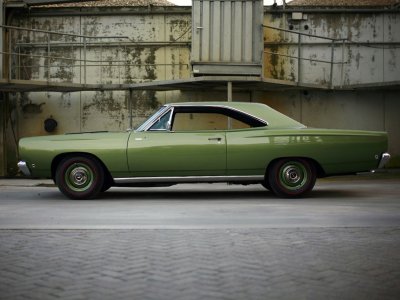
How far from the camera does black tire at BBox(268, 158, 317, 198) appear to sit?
9.16m

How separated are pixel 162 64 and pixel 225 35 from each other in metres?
2.25

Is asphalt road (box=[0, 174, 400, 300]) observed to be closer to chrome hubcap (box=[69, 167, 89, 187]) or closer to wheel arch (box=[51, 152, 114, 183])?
chrome hubcap (box=[69, 167, 89, 187])

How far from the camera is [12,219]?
7.25 m

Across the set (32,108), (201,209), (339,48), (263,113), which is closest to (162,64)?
(32,108)

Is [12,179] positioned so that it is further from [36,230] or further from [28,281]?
[28,281]

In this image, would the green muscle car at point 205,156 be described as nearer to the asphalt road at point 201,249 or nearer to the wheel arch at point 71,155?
the wheel arch at point 71,155

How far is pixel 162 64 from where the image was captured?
15500 mm

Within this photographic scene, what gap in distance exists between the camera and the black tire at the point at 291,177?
30.0ft

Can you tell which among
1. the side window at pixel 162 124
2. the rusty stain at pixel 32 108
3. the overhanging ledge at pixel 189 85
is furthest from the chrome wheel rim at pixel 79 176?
the rusty stain at pixel 32 108

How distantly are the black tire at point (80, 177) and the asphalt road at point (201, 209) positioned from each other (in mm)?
177

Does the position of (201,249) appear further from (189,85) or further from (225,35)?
(189,85)

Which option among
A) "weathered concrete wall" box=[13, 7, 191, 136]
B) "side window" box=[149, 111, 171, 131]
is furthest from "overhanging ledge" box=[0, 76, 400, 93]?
"side window" box=[149, 111, 171, 131]

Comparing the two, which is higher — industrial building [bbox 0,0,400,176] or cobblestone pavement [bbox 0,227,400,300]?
industrial building [bbox 0,0,400,176]

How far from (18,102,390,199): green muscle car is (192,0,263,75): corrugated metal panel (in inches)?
189
